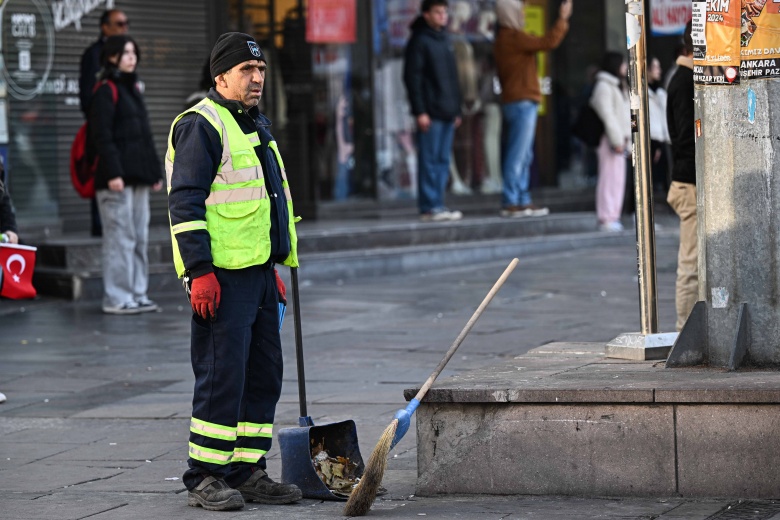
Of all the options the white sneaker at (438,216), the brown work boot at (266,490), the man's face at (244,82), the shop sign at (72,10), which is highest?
the shop sign at (72,10)

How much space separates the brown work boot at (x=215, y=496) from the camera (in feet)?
17.9

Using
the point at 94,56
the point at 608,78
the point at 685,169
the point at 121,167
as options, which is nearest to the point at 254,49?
the point at 685,169

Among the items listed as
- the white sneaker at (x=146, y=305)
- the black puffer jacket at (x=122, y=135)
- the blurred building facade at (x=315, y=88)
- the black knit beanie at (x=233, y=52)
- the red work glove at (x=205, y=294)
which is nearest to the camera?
the red work glove at (x=205, y=294)

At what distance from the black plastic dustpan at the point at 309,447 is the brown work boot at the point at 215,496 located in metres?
0.30

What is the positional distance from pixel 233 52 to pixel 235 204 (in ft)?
1.99

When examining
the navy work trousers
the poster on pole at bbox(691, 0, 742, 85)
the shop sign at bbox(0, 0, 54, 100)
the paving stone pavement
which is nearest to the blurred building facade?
the shop sign at bbox(0, 0, 54, 100)

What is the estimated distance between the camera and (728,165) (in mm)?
6031

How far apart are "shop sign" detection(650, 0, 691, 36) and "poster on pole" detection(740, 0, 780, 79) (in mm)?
13787

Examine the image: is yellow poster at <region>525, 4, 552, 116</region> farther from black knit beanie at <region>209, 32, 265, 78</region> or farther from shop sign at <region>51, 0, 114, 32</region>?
black knit beanie at <region>209, 32, 265, 78</region>

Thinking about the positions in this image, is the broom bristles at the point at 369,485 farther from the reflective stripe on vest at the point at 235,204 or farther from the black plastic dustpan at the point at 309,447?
the reflective stripe on vest at the point at 235,204

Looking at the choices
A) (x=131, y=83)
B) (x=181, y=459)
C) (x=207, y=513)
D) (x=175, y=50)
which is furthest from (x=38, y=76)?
(x=207, y=513)

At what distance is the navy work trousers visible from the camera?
556cm

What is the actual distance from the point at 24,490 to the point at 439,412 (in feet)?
5.83

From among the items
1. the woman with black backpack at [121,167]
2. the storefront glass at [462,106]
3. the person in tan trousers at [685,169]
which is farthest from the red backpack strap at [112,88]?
the storefront glass at [462,106]
